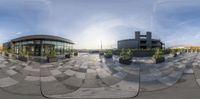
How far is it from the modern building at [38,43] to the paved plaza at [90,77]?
42 centimetres

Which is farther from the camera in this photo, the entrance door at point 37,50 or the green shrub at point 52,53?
the green shrub at point 52,53

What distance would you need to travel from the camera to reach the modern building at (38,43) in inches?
114

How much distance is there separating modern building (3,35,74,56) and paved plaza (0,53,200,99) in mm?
422

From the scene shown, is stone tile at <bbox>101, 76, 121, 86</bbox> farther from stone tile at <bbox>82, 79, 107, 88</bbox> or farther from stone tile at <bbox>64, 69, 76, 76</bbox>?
stone tile at <bbox>64, 69, 76, 76</bbox>

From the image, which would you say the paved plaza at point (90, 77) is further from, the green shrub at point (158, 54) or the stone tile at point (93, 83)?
the green shrub at point (158, 54)

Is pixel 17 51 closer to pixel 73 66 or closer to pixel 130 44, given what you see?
pixel 73 66

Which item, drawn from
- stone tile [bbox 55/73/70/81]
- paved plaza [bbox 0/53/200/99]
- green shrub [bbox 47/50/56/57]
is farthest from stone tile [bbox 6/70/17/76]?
green shrub [bbox 47/50/56/57]

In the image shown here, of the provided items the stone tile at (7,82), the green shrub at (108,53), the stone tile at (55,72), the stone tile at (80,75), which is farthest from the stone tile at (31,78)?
the green shrub at (108,53)

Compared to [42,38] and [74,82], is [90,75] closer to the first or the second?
[74,82]

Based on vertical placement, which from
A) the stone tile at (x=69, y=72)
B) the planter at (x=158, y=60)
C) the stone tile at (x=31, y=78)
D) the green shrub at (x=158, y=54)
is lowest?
the stone tile at (x=31, y=78)

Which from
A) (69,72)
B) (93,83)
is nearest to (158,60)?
(93,83)

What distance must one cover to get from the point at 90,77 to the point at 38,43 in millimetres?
1693

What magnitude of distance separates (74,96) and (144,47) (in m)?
2.03

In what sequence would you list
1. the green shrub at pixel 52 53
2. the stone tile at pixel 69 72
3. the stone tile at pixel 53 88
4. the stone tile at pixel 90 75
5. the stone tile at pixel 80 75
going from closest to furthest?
the stone tile at pixel 53 88
the green shrub at pixel 52 53
the stone tile at pixel 90 75
the stone tile at pixel 80 75
the stone tile at pixel 69 72
